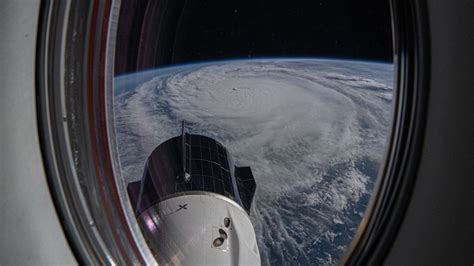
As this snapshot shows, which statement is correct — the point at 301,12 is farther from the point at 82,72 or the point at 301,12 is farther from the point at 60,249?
the point at 60,249

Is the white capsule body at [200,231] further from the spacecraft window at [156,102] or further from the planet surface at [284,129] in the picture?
the planet surface at [284,129]

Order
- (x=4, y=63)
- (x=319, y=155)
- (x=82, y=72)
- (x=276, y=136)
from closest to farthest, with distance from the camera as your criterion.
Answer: (x=4, y=63)
(x=82, y=72)
(x=319, y=155)
(x=276, y=136)

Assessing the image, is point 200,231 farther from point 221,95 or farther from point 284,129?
point 284,129

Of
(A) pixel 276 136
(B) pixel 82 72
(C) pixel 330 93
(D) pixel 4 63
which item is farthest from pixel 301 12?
(A) pixel 276 136

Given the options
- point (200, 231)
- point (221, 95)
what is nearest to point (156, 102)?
point (221, 95)

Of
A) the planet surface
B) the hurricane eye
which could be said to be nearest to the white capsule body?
the hurricane eye

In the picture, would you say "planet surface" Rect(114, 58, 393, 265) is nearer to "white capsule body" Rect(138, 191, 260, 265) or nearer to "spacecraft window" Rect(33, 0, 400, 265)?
"spacecraft window" Rect(33, 0, 400, 265)
